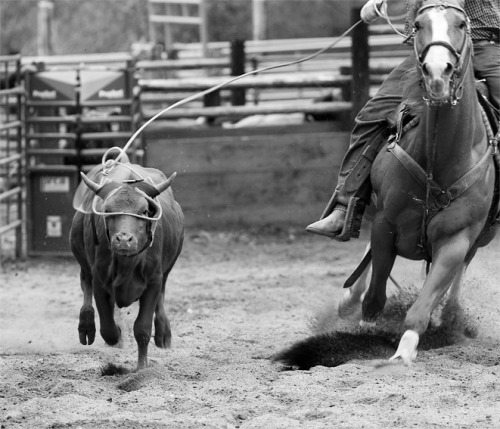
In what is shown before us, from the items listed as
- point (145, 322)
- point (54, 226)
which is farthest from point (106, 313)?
point (54, 226)

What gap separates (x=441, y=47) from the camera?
5.45 meters

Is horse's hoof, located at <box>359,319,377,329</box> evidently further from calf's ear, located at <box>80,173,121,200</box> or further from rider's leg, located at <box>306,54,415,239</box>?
calf's ear, located at <box>80,173,121,200</box>

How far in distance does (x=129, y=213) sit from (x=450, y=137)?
1.84m

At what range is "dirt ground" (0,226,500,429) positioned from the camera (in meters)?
5.11

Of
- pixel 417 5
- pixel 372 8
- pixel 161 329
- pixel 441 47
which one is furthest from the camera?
pixel 161 329

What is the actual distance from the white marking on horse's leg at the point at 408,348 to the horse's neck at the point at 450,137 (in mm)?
900

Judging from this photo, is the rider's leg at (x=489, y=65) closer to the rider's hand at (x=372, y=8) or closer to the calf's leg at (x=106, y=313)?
the rider's hand at (x=372, y=8)

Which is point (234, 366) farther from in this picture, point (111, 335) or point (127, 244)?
point (127, 244)

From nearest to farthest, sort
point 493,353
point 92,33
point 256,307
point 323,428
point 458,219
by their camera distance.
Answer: point 323,428, point 458,219, point 493,353, point 256,307, point 92,33

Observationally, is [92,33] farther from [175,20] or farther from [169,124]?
[169,124]

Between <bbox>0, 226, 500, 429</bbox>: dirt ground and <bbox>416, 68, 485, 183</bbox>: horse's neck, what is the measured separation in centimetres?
116

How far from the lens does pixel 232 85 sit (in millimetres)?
13164

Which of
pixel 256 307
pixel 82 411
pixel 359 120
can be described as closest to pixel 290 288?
pixel 256 307

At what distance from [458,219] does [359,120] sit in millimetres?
1195
